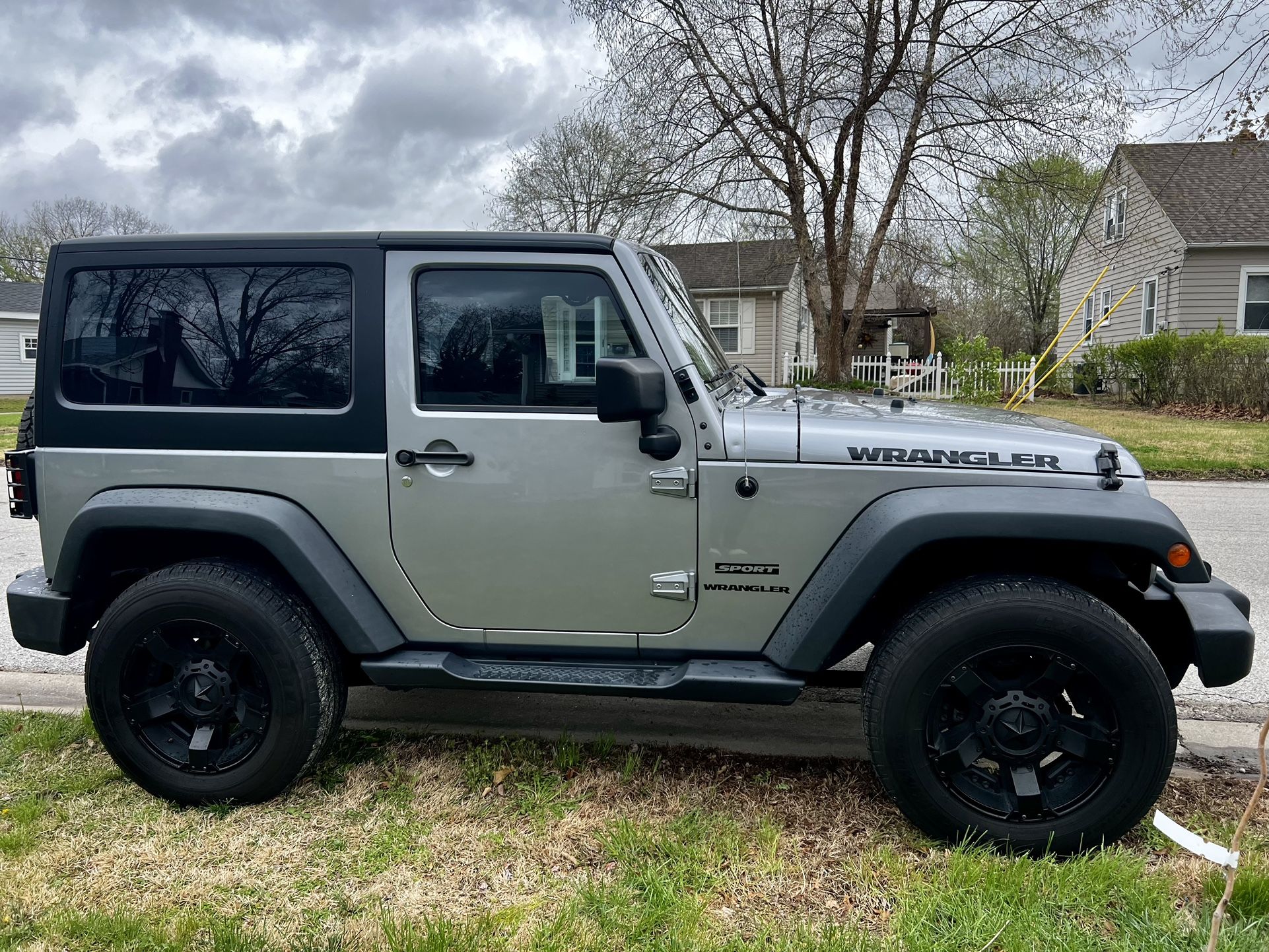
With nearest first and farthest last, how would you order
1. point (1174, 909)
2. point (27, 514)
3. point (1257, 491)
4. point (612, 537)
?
point (1174, 909), point (612, 537), point (27, 514), point (1257, 491)

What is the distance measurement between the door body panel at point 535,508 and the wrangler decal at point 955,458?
1.94ft

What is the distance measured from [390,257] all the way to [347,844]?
1.99 metres

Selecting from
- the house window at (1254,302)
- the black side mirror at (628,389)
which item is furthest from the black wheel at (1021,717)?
the house window at (1254,302)

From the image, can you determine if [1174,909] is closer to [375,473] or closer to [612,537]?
[612,537]

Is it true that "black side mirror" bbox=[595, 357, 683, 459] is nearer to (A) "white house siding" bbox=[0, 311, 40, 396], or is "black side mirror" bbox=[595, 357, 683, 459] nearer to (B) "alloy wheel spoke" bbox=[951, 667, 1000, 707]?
(B) "alloy wheel spoke" bbox=[951, 667, 1000, 707]

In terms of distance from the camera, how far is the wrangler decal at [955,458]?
2.91 meters

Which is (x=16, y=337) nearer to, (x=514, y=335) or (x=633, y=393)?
(x=514, y=335)

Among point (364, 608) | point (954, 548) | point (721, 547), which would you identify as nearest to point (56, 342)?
point (364, 608)

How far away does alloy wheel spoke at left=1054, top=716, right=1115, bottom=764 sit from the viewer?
9.03ft

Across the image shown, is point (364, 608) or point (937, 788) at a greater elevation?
point (364, 608)

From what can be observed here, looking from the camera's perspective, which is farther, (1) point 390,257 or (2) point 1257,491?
(2) point 1257,491

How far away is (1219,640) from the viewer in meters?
2.73

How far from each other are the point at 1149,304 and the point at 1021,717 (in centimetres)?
2380

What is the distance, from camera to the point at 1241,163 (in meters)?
22.6
